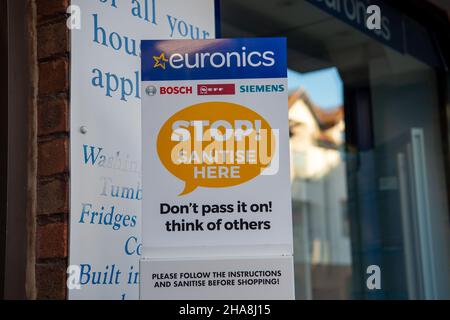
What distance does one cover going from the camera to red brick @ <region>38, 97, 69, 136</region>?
2.20 m

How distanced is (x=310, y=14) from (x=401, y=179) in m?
1.39

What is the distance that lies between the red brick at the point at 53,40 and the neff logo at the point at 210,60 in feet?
1.41

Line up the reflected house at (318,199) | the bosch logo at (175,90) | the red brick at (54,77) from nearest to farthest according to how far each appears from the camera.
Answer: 1. the bosch logo at (175,90)
2. the red brick at (54,77)
3. the reflected house at (318,199)

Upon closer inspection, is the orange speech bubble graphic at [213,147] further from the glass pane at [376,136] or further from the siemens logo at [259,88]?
the glass pane at [376,136]

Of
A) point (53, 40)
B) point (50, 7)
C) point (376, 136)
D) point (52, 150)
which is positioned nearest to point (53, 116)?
point (52, 150)

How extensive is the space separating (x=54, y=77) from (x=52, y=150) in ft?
0.81

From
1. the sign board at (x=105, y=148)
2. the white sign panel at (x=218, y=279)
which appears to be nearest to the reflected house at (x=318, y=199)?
the sign board at (x=105, y=148)

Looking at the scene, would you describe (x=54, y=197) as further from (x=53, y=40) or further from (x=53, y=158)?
(x=53, y=40)

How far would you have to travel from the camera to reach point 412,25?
414cm

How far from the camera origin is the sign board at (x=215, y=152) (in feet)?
6.25

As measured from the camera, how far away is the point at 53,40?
2.27m

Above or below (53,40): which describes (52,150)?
below

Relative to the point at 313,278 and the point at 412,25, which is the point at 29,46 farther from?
the point at 313,278
